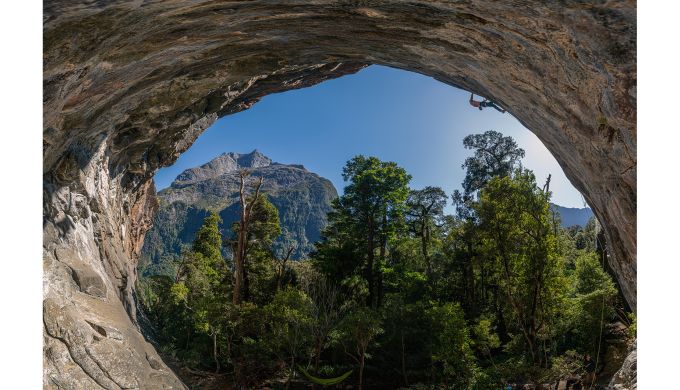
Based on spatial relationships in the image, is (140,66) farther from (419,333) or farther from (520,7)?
(419,333)

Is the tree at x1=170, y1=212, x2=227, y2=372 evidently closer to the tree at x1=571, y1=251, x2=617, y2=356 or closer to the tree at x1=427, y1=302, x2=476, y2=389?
the tree at x1=427, y1=302, x2=476, y2=389

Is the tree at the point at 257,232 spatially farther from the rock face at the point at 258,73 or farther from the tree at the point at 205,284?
the rock face at the point at 258,73

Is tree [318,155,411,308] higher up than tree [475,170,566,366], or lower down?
higher up

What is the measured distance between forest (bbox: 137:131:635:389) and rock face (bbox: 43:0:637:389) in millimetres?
6276

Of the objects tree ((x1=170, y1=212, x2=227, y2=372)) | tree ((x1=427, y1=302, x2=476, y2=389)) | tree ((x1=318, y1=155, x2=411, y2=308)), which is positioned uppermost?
tree ((x1=318, y1=155, x2=411, y2=308))

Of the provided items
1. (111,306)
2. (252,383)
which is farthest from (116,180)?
(252,383)

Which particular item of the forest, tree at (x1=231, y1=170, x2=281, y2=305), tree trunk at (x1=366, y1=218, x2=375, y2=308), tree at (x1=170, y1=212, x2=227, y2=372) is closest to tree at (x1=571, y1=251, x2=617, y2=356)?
the forest

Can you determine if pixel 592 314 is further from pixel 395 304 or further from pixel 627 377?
pixel 627 377

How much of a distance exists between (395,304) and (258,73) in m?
12.0

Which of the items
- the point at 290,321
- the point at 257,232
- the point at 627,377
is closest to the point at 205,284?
the point at 257,232

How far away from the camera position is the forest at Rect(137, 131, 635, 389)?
48.3 feet

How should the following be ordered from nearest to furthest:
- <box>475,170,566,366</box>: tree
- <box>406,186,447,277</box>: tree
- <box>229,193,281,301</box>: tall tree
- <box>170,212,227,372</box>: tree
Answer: <box>475,170,566,366</box>: tree → <box>170,212,227,372</box>: tree → <box>229,193,281,301</box>: tall tree → <box>406,186,447,277</box>: tree

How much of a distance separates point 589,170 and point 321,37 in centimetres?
→ 490

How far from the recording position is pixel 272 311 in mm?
16188
